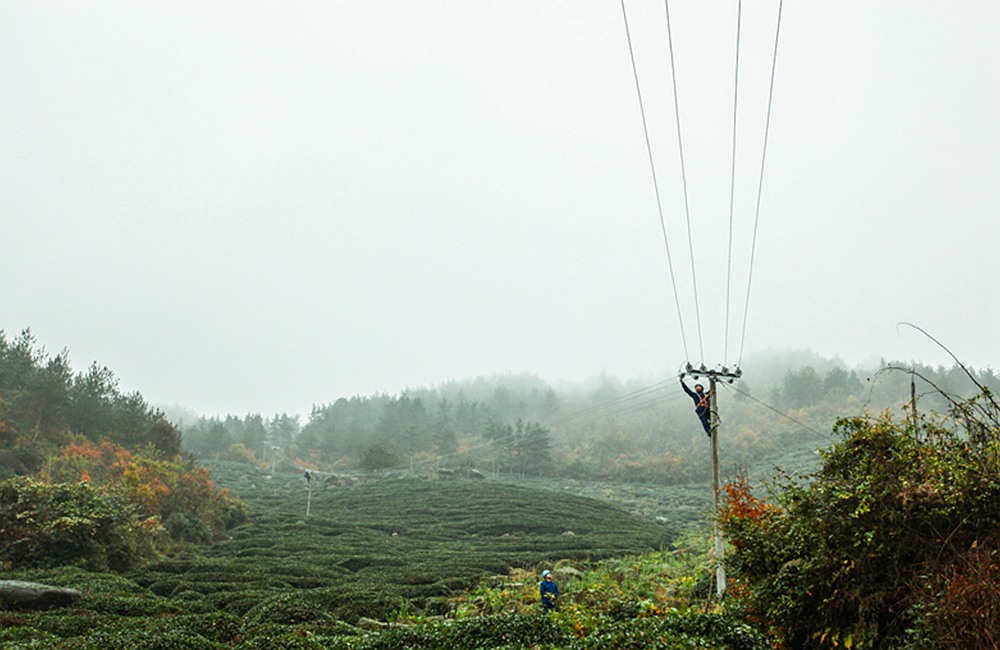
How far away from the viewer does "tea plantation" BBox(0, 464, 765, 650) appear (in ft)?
35.5

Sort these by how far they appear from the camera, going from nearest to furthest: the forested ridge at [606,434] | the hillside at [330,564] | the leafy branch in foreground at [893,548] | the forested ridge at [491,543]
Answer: the leafy branch in foreground at [893,548] → the forested ridge at [491,543] → the hillside at [330,564] → the forested ridge at [606,434]

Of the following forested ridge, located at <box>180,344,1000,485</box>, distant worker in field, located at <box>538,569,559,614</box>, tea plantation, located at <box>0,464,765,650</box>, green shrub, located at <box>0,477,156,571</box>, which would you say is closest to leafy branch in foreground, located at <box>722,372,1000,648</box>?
tea plantation, located at <box>0,464,765,650</box>

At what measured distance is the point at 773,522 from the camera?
1016cm

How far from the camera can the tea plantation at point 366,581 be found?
1082cm

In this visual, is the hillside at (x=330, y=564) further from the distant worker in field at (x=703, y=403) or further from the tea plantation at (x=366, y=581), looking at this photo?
the distant worker in field at (x=703, y=403)

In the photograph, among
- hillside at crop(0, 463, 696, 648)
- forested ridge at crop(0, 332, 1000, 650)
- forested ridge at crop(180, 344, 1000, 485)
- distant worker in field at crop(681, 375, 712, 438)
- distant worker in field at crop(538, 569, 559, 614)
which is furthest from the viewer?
forested ridge at crop(180, 344, 1000, 485)

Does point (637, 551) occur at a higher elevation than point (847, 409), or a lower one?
lower

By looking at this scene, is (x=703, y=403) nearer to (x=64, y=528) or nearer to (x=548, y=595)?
(x=548, y=595)

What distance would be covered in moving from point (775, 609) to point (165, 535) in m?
27.7

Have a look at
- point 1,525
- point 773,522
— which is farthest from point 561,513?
point 773,522

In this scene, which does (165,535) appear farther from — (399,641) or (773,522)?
(773,522)

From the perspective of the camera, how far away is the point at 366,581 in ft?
72.9

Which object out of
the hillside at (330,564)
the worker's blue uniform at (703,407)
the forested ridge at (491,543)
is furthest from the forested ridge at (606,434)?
the worker's blue uniform at (703,407)

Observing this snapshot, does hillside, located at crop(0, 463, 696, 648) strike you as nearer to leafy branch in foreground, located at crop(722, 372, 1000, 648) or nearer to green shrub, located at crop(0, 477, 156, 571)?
green shrub, located at crop(0, 477, 156, 571)
